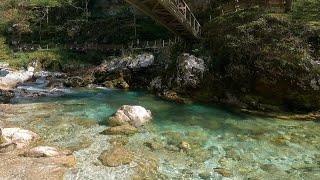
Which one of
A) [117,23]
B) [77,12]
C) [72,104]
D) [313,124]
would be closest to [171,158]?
[313,124]

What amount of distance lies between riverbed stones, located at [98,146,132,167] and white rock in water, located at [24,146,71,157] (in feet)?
4.74

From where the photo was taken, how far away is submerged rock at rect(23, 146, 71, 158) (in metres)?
14.0

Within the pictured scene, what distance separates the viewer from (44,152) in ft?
46.1

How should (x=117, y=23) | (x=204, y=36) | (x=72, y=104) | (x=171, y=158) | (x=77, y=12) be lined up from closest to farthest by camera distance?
1. (x=171, y=158)
2. (x=72, y=104)
3. (x=204, y=36)
4. (x=117, y=23)
5. (x=77, y=12)

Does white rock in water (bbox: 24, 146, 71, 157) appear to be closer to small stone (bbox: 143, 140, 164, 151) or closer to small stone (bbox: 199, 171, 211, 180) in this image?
small stone (bbox: 143, 140, 164, 151)

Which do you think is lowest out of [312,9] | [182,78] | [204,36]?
[182,78]

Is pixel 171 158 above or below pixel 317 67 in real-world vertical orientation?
below

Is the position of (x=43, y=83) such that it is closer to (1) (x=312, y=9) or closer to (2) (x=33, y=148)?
(2) (x=33, y=148)

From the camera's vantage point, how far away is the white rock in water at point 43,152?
14.0 meters

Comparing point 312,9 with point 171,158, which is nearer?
point 171,158

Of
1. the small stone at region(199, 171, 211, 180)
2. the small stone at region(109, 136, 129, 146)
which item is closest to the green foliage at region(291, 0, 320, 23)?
the small stone at region(109, 136, 129, 146)

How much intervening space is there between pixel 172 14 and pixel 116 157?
13691 millimetres

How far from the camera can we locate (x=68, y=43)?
50656mm

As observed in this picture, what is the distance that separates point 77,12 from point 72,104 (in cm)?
3671
